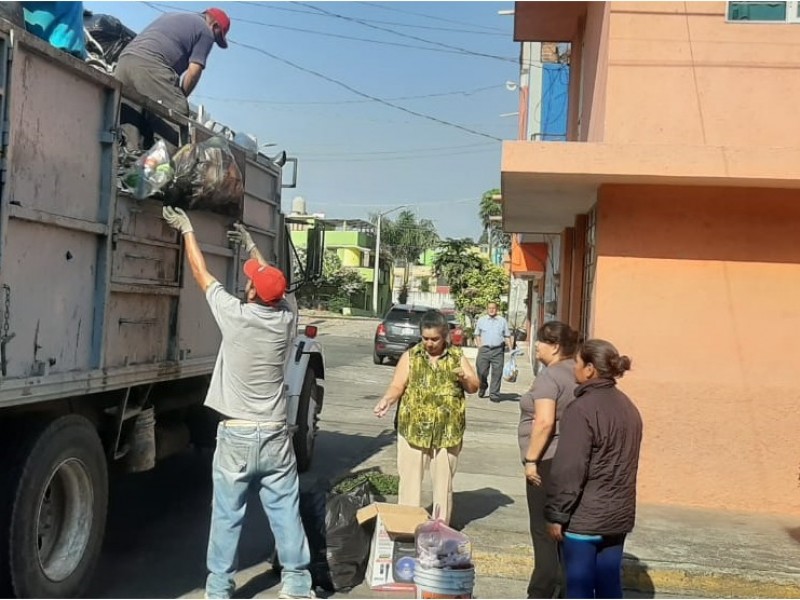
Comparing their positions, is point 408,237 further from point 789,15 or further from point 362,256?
point 789,15

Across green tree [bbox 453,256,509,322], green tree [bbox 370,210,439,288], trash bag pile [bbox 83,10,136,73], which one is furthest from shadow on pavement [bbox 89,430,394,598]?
green tree [bbox 370,210,439,288]

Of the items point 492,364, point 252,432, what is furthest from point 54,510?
point 492,364

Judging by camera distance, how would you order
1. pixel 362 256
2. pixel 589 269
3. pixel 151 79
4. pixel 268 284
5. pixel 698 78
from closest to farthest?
1. pixel 268 284
2. pixel 151 79
3. pixel 698 78
4. pixel 589 269
5. pixel 362 256

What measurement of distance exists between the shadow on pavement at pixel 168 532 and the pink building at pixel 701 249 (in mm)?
3164

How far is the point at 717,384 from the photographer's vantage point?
6.81 metres

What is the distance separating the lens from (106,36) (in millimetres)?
6738

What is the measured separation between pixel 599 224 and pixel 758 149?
1.39 m

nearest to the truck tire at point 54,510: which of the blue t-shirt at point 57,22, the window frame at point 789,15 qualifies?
the blue t-shirt at point 57,22

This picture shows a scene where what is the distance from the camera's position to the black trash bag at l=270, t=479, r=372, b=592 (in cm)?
484

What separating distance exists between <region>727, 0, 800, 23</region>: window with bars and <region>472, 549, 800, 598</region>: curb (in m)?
4.53

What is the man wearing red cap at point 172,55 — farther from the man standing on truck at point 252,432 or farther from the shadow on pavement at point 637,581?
the shadow on pavement at point 637,581

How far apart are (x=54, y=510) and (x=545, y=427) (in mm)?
2613

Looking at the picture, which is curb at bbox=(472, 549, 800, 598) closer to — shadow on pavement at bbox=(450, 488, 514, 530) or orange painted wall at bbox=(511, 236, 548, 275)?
shadow on pavement at bbox=(450, 488, 514, 530)

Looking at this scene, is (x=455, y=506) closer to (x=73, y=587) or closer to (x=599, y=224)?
(x=599, y=224)
